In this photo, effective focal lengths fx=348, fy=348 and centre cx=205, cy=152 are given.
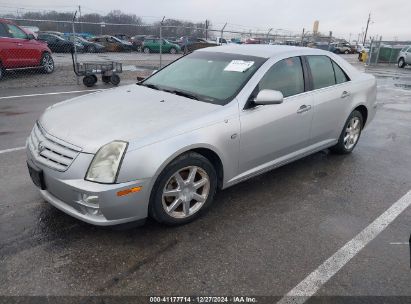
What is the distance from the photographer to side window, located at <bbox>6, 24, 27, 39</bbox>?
10.6 meters

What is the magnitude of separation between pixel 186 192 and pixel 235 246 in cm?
64

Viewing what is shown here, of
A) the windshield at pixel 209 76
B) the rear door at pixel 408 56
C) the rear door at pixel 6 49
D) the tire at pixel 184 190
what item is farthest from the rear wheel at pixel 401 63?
the tire at pixel 184 190

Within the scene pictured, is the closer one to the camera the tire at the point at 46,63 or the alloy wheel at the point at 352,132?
the alloy wheel at the point at 352,132

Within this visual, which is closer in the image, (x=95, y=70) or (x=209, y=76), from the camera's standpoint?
(x=209, y=76)

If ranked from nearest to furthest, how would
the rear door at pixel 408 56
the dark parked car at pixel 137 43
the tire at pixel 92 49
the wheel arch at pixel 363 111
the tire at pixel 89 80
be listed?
1. the wheel arch at pixel 363 111
2. the tire at pixel 89 80
3. the rear door at pixel 408 56
4. the tire at pixel 92 49
5. the dark parked car at pixel 137 43

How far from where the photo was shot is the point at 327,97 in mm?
4367

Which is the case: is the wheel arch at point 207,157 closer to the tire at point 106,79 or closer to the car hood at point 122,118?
the car hood at point 122,118

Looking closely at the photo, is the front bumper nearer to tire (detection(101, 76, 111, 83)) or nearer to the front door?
the front door

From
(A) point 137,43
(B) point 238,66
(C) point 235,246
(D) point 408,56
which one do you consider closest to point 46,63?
(B) point 238,66

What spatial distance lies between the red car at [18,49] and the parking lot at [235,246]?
7336mm

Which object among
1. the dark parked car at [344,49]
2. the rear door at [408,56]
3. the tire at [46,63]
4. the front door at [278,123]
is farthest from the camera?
the dark parked car at [344,49]

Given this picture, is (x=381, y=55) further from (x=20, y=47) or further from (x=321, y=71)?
(x=321, y=71)

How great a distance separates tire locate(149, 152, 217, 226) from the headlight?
0.37 metres

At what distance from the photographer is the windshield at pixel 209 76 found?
11.6ft
